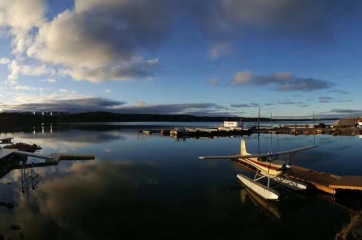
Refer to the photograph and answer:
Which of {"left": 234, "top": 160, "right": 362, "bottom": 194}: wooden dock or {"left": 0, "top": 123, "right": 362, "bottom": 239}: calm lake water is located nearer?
{"left": 0, "top": 123, "right": 362, "bottom": 239}: calm lake water

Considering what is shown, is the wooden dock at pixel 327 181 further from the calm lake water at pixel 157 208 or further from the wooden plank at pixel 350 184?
the calm lake water at pixel 157 208

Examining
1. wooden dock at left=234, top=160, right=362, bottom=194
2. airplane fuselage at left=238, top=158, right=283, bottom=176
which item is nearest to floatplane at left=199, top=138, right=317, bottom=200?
airplane fuselage at left=238, top=158, right=283, bottom=176

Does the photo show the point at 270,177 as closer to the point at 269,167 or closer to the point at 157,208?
the point at 269,167

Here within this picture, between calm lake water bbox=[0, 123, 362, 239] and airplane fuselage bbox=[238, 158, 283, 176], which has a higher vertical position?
airplane fuselage bbox=[238, 158, 283, 176]

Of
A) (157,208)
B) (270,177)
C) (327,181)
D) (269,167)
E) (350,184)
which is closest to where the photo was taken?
(157,208)

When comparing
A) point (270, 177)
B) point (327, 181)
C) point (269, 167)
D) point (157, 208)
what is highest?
point (269, 167)

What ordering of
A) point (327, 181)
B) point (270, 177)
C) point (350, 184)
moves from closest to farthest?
point (350, 184)
point (270, 177)
point (327, 181)

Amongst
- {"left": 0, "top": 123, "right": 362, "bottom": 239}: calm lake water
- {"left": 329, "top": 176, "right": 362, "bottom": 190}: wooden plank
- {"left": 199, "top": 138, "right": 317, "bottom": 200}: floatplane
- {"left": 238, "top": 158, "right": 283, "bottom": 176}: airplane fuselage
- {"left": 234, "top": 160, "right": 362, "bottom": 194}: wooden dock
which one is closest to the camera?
{"left": 0, "top": 123, "right": 362, "bottom": 239}: calm lake water

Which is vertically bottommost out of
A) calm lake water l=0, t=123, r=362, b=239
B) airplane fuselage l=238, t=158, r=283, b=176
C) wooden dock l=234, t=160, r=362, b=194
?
calm lake water l=0, t=123, r=362, b=239

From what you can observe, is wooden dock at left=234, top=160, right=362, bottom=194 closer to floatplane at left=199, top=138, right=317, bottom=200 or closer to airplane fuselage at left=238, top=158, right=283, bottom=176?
floatplane at left=199, top=138, right=317, bottom=200

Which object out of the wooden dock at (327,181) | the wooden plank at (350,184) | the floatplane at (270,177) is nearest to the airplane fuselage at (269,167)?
the floatplane at (270,177)

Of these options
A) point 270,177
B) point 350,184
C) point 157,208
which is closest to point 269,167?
point 270,177

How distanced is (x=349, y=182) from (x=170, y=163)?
22631mm

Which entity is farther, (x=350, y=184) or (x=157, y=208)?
(x=350, y=184)
